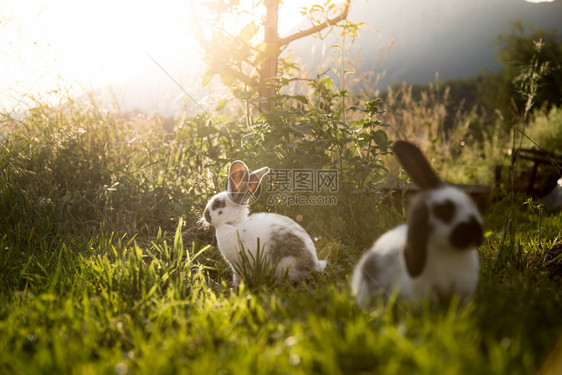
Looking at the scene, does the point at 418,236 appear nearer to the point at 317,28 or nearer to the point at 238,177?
the point at 238,177

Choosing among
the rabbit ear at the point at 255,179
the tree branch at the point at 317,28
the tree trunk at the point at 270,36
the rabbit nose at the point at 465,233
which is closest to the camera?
the rabbit nose at the point at 465,233

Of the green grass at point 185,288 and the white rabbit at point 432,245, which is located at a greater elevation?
the white rabbit at point 432,245

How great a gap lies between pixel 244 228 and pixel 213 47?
181 centimetres

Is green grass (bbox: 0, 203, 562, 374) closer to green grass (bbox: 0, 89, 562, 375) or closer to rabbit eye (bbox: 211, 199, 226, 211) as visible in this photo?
green grass (bbox: 0, 89, 562, 375)

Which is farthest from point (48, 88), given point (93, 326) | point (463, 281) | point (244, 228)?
point (463, 281)

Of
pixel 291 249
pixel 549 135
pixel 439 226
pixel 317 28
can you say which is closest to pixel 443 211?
Answer: pixel 439 226

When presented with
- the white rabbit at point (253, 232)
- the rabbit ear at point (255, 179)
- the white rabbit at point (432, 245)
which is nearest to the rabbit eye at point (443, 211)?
the white rabbit at point (432, 245)

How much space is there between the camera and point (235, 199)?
3.03 metres

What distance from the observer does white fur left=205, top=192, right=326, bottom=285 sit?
2.84 meters

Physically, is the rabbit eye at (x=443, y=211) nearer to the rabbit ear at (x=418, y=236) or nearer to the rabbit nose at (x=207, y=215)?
the rabbit ear at (x=418, y=236)

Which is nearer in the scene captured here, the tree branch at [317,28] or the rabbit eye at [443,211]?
the rabbit eye at [443,211]

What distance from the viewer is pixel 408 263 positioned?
64.3 inches

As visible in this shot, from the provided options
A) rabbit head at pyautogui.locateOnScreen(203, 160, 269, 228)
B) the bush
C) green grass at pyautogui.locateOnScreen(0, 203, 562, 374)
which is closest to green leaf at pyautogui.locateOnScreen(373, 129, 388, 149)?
rabbit head at pyautogui.locateOnScreen(203, 160, 269, 228)

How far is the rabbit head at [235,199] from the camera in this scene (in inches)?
116
